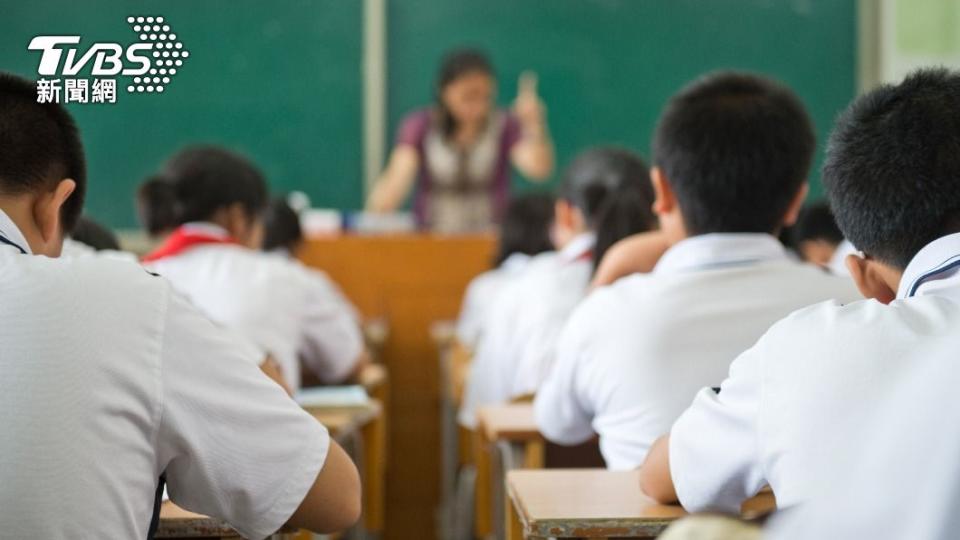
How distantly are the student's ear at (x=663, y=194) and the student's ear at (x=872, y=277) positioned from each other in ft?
1.92

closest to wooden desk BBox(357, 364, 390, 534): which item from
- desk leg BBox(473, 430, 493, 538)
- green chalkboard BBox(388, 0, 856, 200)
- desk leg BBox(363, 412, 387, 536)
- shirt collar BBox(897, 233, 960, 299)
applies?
desk leg BBox(363, 412, 387, 536)

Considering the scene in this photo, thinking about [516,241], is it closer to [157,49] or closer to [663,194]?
[663,194]

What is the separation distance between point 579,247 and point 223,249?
0.89m

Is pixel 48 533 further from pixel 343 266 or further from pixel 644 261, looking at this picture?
pixel 343 266

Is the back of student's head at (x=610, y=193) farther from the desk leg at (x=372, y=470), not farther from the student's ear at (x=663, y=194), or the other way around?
the desk leg at (x=372, y=470)

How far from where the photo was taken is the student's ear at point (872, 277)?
1.23 m

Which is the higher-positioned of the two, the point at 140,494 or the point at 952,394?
the point at 952,394

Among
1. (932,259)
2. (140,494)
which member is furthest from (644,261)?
(140,494)

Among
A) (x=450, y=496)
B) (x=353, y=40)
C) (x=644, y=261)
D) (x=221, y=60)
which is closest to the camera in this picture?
(x=644, y=261)

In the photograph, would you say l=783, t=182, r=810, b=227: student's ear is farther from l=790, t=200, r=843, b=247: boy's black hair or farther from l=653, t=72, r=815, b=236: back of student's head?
A: l=790, t=200, r=843, b=247: boy's black hair

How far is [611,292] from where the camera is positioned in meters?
1.71

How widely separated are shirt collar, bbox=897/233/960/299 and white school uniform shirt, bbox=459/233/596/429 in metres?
1.53

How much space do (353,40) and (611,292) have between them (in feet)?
15.3

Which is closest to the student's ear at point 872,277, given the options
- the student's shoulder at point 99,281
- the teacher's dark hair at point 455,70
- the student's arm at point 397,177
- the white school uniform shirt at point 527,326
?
the student's shoulder at point 99,281
